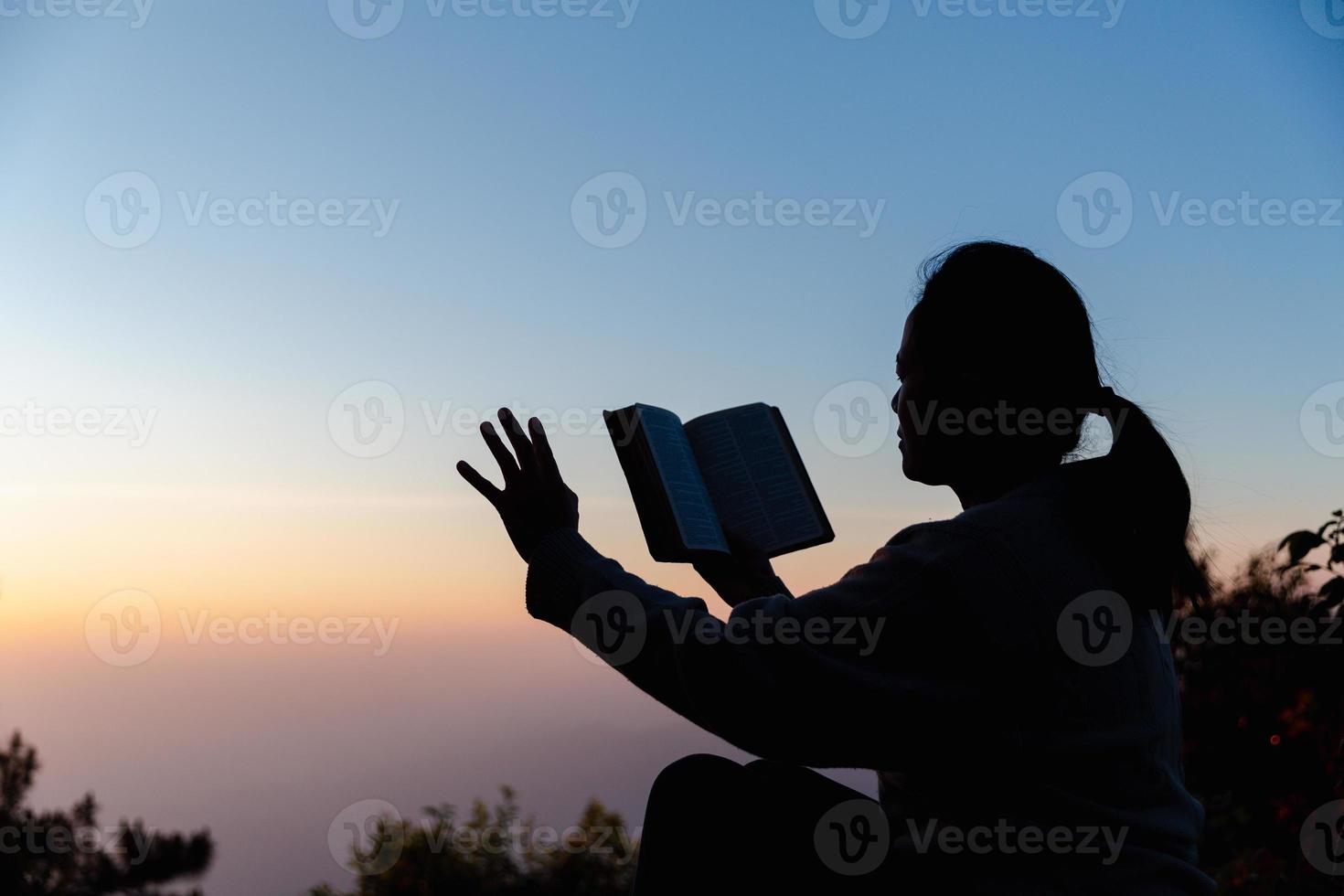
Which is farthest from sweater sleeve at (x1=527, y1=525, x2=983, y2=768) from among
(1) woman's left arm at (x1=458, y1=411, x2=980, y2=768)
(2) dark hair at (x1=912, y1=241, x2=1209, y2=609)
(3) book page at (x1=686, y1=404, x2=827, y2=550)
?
(3) book page at (x1=686, y1=404, x2=827, y2=550)

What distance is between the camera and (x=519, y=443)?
1992 mm

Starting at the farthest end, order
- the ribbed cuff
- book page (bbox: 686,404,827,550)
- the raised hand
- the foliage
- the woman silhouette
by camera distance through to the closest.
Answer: the foliage, book page (bbox: 686,404,827,550), the raised hand, the ribbed cuff, the woman silhouette

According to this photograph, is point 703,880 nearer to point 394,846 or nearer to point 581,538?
point 581,538

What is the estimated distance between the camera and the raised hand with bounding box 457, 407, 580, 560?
195 centimetres

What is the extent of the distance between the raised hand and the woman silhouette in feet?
0.82

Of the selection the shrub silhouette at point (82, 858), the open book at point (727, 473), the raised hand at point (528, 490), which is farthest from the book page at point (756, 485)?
the shrub silhouette at point (82, 858)

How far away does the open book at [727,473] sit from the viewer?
79.7 inches

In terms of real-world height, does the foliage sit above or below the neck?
below

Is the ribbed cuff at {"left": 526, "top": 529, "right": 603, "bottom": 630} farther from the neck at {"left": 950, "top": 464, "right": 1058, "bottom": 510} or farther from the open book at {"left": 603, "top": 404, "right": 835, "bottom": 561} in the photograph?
the neck at {"left": 950, "top": 464, "right": 1058, "bottom": 510}

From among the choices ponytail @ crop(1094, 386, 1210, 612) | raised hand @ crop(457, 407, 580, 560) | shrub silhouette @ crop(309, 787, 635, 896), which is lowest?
shrub silhouette @ crop(309, 787, 635, 896)

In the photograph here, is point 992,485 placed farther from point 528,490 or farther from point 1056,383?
point 528,490

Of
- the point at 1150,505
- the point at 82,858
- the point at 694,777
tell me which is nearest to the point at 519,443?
the point at 694,777

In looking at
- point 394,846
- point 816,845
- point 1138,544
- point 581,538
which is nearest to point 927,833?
point 816,845

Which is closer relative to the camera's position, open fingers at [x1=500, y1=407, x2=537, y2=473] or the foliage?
open fingers at [x1=500, y1=407, x2=537, y2=473]
